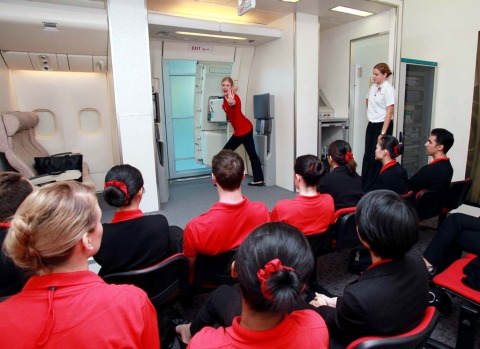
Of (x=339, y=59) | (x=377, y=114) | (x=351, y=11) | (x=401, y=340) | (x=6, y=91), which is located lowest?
(x=401, y=340)

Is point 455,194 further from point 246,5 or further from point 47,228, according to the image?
point 47,228

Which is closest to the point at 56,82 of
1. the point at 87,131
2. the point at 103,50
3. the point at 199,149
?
the point at 87,131

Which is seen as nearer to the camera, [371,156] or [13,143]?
[13,143]

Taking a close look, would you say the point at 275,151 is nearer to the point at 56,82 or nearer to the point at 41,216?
the point at 56,82

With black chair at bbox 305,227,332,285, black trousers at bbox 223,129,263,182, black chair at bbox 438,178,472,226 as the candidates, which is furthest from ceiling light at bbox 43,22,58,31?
black chair at bbox 438,178,472,226

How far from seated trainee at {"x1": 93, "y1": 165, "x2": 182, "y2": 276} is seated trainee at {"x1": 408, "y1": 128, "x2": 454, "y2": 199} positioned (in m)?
2.48

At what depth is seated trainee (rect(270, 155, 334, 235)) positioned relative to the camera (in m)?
2.10

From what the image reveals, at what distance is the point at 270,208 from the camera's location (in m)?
4.27

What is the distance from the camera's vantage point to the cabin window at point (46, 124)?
4930mm

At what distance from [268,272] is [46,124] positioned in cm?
531

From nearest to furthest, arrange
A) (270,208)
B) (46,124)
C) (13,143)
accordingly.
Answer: (13,143), (270,208), (46,124)

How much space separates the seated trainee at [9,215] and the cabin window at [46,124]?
12.9 feet

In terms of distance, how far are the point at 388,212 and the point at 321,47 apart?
5461 mm

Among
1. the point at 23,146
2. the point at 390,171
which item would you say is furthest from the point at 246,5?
the point at 23,146
